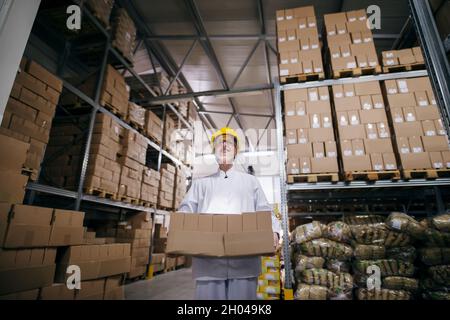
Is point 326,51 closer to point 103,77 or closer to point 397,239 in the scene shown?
point 397,239

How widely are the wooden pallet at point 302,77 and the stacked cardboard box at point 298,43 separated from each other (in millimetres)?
56

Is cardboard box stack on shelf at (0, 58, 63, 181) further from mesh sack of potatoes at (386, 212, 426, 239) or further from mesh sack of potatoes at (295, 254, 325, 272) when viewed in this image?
mesh sack of potatoes at (386, 212, 426, 239)

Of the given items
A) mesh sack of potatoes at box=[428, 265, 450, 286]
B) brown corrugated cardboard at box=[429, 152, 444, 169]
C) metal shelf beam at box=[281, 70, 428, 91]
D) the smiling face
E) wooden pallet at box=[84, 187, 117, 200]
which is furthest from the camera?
wooden pallet at box=[84, 187, 117, 200]

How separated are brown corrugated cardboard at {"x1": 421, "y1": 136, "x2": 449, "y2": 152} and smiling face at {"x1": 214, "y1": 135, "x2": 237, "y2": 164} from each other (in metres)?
2.85

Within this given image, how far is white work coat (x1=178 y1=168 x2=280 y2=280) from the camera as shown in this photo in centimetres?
207

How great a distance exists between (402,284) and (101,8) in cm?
702

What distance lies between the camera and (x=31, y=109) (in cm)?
359

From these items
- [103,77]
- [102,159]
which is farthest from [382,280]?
[103,77]

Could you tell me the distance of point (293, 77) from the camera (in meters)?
4.07

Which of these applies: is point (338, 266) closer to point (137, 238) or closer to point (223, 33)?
point (137, 238)

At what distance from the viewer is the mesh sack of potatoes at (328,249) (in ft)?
10.6

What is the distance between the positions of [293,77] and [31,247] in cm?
453

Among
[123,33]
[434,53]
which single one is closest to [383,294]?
[434,53]

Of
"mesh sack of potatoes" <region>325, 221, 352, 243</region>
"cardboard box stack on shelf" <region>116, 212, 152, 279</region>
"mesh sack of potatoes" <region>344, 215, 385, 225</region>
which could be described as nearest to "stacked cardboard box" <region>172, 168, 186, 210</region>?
"cardboard box stack on shelf" <region>116, 212, 152, 279</region>
